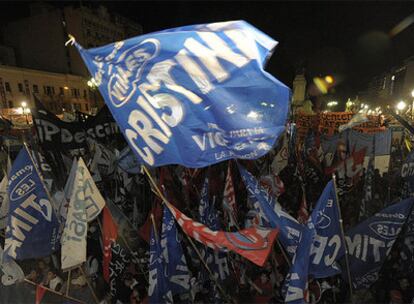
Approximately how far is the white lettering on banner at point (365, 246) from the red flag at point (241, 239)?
59.4 inches

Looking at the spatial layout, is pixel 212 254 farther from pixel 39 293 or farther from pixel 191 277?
pixel 39 293

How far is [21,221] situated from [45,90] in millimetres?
42518

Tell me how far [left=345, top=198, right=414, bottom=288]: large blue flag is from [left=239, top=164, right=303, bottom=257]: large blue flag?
97 centimetres

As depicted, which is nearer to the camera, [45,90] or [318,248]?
[318,248]

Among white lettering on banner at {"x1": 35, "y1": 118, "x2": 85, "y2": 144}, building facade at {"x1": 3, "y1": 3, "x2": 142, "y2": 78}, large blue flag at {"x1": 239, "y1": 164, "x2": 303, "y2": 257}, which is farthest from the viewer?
building facade at {"x1": 3, "y1": 3, "x2": 142, "y2": 78}

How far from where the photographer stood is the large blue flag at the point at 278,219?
477 cm

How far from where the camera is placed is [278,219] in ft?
15.8

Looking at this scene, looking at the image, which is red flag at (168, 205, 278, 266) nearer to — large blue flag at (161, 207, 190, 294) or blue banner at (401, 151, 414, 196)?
large blue flag at (161, 207, 190, 294)

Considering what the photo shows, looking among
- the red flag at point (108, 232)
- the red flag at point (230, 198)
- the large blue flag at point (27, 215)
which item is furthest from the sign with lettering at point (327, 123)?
the large blue flag at point (27, 215)

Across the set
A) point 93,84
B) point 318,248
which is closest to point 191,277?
point 318,248

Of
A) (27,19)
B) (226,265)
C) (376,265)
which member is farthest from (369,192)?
(27,19)

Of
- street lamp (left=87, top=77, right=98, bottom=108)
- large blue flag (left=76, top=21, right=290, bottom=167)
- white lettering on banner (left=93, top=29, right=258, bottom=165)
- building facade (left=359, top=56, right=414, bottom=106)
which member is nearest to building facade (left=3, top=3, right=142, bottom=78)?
street lamp (left=87, top=77, right=98, bottom=108)

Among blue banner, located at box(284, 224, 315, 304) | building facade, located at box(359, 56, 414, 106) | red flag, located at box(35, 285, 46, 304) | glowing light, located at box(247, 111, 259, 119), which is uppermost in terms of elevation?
building facade, located at box(359, 56, 414, 106)

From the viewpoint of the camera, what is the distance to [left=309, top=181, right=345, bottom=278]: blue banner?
439cm
